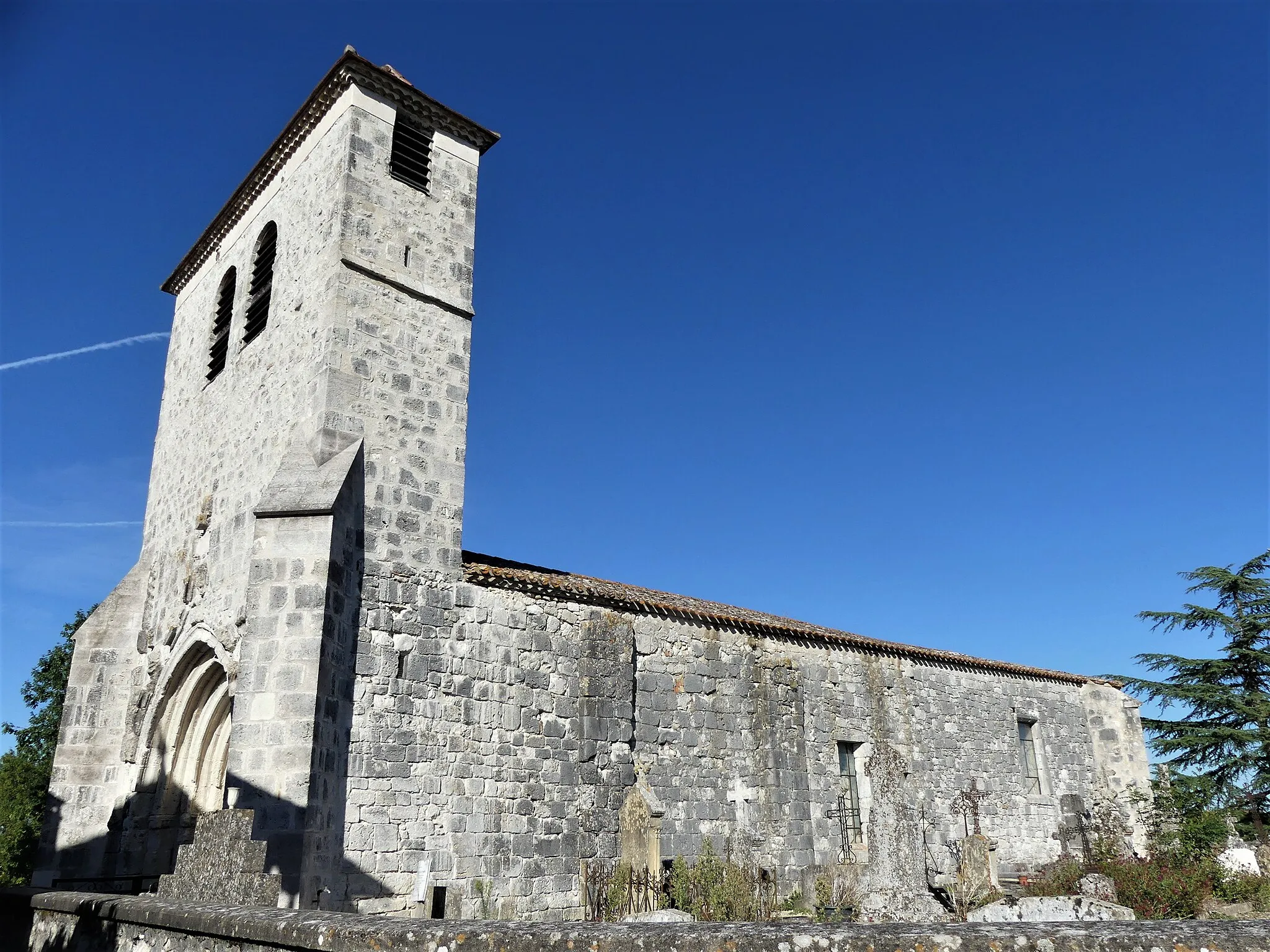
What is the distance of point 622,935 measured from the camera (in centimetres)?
299

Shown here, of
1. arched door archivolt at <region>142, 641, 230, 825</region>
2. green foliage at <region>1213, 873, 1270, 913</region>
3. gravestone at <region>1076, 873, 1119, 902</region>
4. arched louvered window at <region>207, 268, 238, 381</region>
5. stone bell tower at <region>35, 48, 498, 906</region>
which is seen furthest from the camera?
arched louvered window at <region>207, 268, 238, 381</region>

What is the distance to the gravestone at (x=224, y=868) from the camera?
5.22 meters

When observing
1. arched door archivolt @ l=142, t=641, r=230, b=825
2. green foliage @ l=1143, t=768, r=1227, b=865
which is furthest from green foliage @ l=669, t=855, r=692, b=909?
green foliage @ l=1143, t=768, r=1227, b=865

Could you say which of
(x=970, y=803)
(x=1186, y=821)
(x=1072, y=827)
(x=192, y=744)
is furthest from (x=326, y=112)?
(x=1186, y=821)

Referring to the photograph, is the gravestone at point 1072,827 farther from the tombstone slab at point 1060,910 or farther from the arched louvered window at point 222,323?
the arched louvered window at point 222,323

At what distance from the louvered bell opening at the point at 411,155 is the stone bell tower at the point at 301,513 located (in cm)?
3

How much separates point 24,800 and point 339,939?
1057 inches

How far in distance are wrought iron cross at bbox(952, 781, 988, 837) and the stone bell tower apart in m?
11.6

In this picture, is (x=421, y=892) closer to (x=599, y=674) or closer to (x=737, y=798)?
(x=599, y=674)

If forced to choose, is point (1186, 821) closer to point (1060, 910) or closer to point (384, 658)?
point (1060, 910)

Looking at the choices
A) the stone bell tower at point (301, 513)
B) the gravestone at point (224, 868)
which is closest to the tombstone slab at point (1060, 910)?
the gravestone at point (224, 868)

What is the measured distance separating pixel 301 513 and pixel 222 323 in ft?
21.7

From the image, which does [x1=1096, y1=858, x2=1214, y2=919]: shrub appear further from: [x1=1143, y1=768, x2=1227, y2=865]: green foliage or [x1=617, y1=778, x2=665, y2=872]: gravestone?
[x1=617, y1=778, x2=665, y2=872]: gravestone

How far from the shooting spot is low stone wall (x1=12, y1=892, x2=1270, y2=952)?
2.40 m
